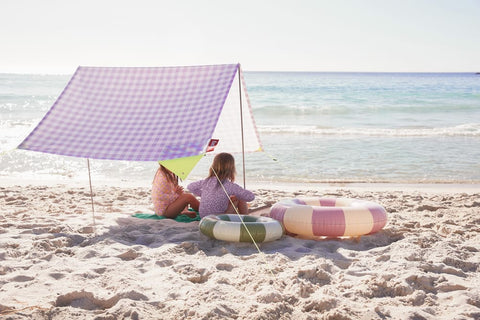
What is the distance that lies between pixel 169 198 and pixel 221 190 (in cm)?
72

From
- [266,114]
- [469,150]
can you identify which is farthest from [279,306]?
[266,114]

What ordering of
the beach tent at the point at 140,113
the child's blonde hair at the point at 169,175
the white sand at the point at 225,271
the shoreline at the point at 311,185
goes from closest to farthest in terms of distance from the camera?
1. the white sand at the point at 225,271
2. the beach tent at the point at 140,113
3. the child's blonde hair at the point at 169,175
4. the shoreline at the point at 311,185

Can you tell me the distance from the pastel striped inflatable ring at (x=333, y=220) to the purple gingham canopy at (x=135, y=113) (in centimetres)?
111

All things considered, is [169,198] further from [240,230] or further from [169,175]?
[240,230]

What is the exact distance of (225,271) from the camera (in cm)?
356

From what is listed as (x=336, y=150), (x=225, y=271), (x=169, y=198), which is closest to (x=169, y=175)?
(x=169, y=198)

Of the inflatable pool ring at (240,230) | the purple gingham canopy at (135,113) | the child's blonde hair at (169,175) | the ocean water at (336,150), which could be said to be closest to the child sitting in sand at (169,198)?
the child's blonde hair at (169,175)

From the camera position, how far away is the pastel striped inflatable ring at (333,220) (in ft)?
14.2

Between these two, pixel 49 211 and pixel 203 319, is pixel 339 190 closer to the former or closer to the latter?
pixel 49 211

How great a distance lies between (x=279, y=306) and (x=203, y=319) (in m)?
0.49

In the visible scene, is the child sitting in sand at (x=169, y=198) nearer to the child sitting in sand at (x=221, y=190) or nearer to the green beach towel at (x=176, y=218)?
the green beach towel at (x=176, y=218)

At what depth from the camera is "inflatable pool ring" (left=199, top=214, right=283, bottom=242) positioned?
4184 millimetres

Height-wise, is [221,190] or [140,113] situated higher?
[140,113]

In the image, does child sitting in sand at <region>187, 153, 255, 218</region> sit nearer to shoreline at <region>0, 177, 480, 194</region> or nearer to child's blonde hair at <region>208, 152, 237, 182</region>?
child's blonde hair at <region>208, 152, 237, 182</region>
